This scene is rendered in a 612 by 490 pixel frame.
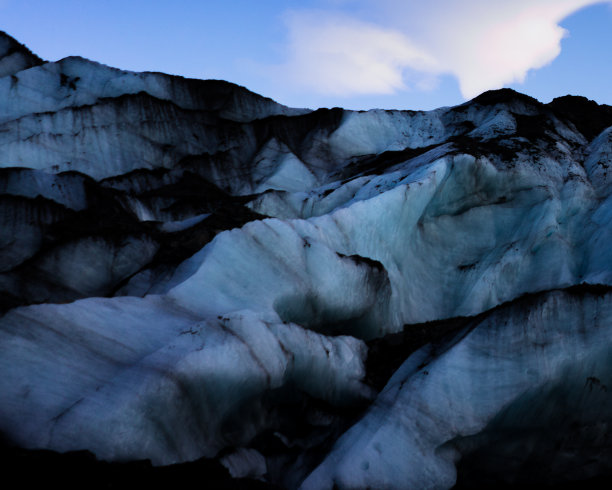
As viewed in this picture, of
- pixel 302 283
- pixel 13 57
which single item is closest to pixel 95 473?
pixel 302 283

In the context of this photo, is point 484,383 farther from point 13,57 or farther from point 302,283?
point 13,57

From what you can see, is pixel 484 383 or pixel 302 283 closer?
pixel 484 383

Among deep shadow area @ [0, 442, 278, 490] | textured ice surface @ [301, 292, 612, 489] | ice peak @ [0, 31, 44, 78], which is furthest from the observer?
ice peak @ [0, 31, 44, 78]

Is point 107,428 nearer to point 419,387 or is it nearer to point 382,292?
point 419,387

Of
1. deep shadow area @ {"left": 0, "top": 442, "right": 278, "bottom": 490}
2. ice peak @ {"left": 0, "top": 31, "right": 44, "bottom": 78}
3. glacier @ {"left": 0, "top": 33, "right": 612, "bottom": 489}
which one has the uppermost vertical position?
ice peak @ {"left": 0, "top": 31, "right": 44, "bottom": 78}

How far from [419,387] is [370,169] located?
7401 mm

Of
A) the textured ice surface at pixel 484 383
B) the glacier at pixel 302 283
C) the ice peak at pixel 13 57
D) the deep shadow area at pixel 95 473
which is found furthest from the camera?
the ice peak at pixel 13 57

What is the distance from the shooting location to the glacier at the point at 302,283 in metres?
4.99

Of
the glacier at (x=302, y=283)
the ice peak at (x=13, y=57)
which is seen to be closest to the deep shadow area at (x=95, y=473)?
the glacier at (x=302, y=283)

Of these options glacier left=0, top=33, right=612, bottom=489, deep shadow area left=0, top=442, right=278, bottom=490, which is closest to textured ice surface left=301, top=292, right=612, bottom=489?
glacier left=0, top=33, right=612, bottom=489

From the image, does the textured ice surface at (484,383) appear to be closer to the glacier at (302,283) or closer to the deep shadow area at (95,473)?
Answer: the glacier at (302,283)

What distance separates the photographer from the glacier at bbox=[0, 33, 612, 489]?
499 centimetres

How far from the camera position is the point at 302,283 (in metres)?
7.33

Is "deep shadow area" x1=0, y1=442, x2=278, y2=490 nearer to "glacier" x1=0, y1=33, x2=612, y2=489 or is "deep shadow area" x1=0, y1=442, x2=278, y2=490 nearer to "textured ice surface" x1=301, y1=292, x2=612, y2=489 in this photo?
"glacier" x1=0, y1=33, x2=612, y2=489
